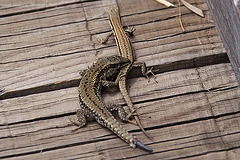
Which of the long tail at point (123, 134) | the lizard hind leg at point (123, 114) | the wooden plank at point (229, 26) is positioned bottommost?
Answer: the long tail at point (123, 134)

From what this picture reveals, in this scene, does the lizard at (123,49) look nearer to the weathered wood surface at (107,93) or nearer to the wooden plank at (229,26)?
the weathered wood surface at (107,93)

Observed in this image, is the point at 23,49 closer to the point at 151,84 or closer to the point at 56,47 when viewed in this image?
the point at 56,47

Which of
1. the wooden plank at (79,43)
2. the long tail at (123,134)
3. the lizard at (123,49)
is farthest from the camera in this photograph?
the wooden plank at (79,43)

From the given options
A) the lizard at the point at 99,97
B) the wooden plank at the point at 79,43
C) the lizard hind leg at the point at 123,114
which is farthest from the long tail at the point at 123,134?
the wooden plank at the point at 79,43

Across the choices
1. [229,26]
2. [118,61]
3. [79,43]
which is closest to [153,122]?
[118,61]

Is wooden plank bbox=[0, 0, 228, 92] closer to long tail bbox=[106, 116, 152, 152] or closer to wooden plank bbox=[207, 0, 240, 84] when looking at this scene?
wooden plank bbox=[207, 0, 240, 84]

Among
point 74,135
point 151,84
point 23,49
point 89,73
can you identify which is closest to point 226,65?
point 151,84

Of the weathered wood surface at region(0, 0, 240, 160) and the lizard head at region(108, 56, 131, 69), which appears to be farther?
the lizard head at region(108, 56, 131, 69)

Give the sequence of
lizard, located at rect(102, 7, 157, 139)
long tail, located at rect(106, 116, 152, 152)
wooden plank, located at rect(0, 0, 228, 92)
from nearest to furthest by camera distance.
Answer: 1. long tail, located at rect(106, 116, 152, 152)
2. lizard, located at rect(102, 7, 157, 139)
3. wooden plank, located at rect(0, 0, 228, 92)

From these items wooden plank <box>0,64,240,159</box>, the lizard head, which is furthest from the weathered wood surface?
the lizard head
